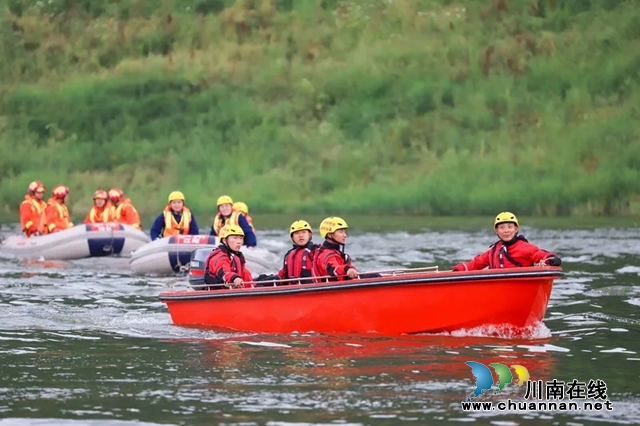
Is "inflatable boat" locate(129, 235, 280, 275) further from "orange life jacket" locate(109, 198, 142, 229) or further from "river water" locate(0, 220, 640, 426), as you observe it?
"orange life jacket" locate(109, 198, 142, 229)

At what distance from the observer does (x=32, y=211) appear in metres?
28.7

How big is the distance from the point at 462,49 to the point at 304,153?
376 inches

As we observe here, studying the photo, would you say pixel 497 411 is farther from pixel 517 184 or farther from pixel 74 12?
pixel 74 12

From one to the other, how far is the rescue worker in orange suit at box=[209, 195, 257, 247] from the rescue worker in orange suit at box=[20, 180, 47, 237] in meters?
6.09

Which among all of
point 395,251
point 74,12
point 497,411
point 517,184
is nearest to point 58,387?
point 497,411

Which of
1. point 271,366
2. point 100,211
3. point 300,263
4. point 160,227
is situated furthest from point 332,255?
point 100,211

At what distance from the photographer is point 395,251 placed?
29.3m

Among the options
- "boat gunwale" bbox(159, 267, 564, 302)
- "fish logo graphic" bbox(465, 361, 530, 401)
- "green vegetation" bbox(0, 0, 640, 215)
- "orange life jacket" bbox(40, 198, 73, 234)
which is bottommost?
"fish logo graphic" bbox(465, 361, 530, 401)

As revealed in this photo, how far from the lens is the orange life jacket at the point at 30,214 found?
2852 centimetres

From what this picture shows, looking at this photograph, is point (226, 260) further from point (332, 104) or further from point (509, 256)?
point (332, 104)

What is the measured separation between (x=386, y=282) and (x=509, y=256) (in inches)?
63.5

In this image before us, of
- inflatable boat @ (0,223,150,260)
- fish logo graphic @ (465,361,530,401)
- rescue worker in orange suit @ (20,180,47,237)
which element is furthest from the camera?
rescue worker in orange suit @ (20,180,47,237)

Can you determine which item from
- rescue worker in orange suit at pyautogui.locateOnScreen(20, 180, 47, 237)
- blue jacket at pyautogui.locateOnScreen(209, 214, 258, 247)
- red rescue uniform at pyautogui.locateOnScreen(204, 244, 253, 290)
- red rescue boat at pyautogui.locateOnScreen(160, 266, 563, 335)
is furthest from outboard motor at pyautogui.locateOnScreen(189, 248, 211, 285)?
rescue worker in orange suit at pyautogui.locateOnScreen(20, 180, 47, 237)

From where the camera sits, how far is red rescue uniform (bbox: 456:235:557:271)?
49.4 feet
